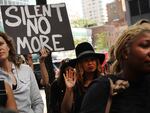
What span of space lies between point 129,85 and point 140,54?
7.0 inches

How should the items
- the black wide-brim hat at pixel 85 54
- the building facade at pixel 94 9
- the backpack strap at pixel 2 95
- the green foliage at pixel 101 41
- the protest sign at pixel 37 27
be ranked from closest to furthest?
the backpack strap at pixel 2 95 < the black wide-brim hat at pixel 85 54 < the protest sign at pixel 37 27 < the green foliage at pixel 101 41 < the building facade at pixel 94 9

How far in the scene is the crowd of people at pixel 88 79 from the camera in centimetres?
244

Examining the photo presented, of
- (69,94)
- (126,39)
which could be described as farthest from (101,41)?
(126,39)

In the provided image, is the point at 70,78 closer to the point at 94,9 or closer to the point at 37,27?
the point at 37,27

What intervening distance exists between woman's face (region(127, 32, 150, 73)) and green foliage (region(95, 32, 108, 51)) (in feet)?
217

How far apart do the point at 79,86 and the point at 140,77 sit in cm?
182

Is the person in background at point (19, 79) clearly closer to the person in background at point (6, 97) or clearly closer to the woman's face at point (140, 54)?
the person in background at point (6, 97)

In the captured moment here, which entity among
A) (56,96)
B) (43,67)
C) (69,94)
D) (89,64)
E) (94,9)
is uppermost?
(89,64)

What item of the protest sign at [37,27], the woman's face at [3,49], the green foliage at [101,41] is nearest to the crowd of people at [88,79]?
the woman's face at [3,49]

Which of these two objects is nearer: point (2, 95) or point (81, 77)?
point (2, 95)

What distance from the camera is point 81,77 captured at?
14.2ft

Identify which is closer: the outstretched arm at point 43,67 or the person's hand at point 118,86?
the person's hand at point 118,86

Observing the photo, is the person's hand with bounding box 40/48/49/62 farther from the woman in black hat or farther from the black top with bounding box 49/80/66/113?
the woman in black hat

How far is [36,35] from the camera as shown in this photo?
560 cm
